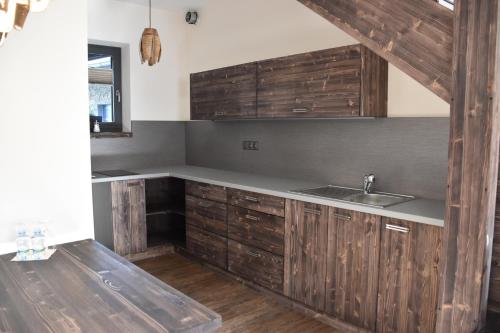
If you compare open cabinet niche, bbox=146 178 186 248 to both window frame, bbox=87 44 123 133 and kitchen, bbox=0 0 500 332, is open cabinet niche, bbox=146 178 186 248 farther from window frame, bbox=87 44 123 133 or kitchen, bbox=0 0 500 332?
window frame, bbox=87 44 123 133

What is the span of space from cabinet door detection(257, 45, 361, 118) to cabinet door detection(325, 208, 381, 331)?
2.51ft

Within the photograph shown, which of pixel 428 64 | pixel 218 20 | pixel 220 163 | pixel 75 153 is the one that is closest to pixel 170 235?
pixel 220 163

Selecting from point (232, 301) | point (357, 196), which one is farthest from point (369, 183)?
point (232, 301)

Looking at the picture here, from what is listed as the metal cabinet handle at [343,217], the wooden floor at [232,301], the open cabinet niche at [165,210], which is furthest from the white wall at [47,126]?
the open cabinet niche at [165,210]

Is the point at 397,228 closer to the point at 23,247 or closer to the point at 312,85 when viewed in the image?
the point at 312,85

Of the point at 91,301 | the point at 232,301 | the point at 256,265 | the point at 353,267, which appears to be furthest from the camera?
the point at 256,265

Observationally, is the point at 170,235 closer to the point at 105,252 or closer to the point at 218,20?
the point at 218,20

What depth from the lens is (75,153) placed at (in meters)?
2.06

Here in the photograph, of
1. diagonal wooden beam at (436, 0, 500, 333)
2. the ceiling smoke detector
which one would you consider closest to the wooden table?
diagonal wooden beam at (436, 0, 500, 333)

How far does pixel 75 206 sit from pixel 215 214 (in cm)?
186

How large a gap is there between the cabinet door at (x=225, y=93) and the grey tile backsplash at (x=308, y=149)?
1.19 feet

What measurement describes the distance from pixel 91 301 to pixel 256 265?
219cm

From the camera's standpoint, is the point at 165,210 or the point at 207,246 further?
the point at 165,210

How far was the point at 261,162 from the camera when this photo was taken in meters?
4.19
